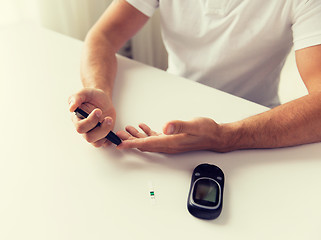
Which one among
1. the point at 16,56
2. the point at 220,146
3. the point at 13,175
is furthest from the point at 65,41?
the point at 220,146

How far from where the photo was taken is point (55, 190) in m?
0.54

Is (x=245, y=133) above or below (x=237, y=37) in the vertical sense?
below

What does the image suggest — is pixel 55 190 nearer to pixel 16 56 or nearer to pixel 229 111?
pixel 229 111

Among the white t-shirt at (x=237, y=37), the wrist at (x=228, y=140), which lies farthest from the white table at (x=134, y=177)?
the white t-shirt at (x=237, y=37)

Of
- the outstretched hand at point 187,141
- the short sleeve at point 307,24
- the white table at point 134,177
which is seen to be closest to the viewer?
the white table at point 134,177

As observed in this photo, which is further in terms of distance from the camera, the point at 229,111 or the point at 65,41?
the point at 65,41

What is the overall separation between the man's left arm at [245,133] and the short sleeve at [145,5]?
46cm

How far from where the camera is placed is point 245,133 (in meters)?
0.62

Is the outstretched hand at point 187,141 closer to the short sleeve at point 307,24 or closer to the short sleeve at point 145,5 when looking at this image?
the short sleeve at point 307,24

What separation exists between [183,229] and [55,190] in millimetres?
244

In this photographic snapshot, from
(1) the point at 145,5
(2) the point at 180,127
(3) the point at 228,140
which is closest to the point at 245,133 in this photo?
(3) the point at 228,140

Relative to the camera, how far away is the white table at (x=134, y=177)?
49cm

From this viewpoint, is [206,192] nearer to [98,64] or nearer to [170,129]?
[170,129]

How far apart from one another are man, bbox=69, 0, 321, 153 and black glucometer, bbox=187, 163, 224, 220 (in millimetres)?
69
